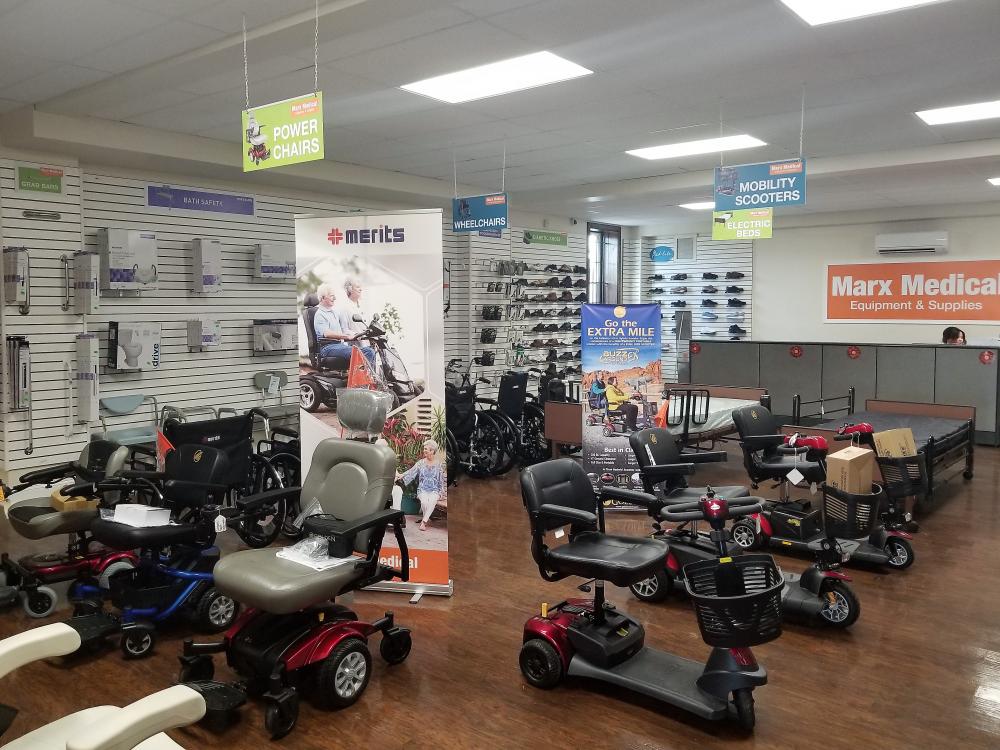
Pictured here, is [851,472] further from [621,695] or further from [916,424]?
[916,424]

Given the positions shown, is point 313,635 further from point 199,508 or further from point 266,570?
point 199,508

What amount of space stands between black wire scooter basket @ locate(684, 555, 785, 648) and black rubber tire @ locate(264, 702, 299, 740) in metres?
1.78

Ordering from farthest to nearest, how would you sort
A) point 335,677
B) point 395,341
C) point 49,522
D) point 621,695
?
1. point 395,341
2. point 49,522
3. point 621,695
4. point 335,677

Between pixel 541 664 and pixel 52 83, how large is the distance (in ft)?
17.7

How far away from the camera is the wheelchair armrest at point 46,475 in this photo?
5.16 metres

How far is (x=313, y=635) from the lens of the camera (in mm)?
3578

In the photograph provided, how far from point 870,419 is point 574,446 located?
10.0 ft

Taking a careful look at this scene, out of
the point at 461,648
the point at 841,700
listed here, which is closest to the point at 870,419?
the point at 841,700

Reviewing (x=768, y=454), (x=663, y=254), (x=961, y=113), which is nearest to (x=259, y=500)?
(x=768, y=454)

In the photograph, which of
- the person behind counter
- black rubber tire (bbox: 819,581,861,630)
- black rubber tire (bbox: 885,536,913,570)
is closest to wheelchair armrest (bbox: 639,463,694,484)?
black rubber tire (bbox: 819,581,861,630)

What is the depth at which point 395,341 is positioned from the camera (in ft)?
16.2

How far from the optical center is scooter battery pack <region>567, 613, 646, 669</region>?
3.66 meters

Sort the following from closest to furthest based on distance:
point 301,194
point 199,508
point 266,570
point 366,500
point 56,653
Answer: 1. point 56,653
2. point 266,570
3. point 366,500
4. point 199,508
5. point 301,194

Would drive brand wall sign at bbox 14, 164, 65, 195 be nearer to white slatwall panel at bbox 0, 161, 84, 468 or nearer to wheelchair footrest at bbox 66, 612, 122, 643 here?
white slatwall panel at bbox 0, 161, 84, 468
